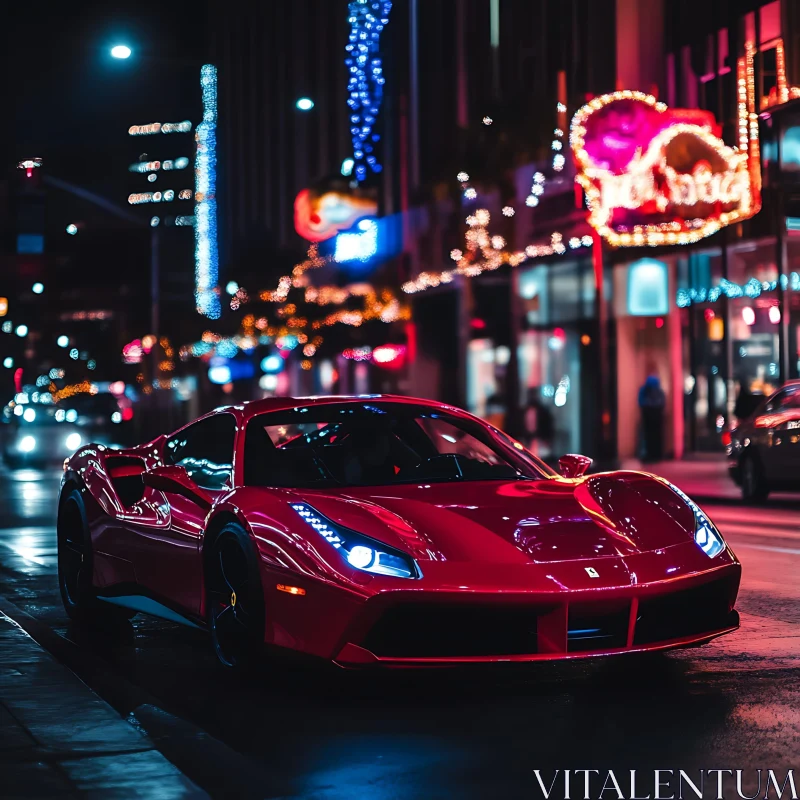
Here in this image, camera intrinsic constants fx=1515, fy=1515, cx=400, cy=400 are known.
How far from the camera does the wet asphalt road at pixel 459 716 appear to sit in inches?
201

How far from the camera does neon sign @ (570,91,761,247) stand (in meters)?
24.8

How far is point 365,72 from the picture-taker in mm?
43219

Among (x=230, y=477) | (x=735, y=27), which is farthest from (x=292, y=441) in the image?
(x=735, y=27)

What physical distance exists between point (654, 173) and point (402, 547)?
1962 cm

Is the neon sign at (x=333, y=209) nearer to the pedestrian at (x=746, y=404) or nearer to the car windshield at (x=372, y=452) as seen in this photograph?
the pedestrian at (x=746, y=404)

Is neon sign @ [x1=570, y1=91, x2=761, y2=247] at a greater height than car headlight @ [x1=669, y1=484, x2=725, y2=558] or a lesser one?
greater

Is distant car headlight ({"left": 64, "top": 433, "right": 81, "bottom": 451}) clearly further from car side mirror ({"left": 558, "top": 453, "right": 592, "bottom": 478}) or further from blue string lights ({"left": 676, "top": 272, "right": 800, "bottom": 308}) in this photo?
car side mirror ({"left": 558, "top": 453, "right": 592, "bottom": 478})

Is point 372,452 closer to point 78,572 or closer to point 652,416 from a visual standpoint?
point 78,572

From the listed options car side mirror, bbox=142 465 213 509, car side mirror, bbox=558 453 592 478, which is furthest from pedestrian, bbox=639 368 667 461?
car side mirror, bbox=142 465 213 509

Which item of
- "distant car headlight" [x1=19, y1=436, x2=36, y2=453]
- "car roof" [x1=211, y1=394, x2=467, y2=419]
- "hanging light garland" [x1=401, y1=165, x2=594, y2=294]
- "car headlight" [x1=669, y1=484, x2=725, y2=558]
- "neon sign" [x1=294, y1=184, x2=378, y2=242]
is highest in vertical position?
"neon sign" [x1=294, y1=184, x2=378, y2=242]

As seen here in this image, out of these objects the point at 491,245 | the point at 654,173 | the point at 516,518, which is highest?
the point at 654,173

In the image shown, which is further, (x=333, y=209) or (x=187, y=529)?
(x=333, y=209)

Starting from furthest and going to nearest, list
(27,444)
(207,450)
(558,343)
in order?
(558,343) < (27,444) < (207,450)

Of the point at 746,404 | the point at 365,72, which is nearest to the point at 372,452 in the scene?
the point at 746,404
